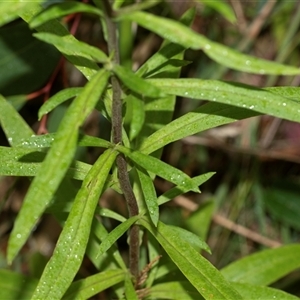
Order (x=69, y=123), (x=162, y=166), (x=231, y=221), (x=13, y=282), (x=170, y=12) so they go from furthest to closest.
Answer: (x=231, y=221) → (x=170, y=12) → (x=13, y=282) → (x=162, y=166) → (x=69, y=123)

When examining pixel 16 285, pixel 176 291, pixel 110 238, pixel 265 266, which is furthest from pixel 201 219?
pixel 110 238

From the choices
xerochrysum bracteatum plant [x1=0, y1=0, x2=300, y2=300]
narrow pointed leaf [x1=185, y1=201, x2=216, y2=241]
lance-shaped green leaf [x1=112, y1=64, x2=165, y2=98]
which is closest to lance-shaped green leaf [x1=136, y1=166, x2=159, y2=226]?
xerochrysum bracteatum plant [x1=0, y1=0, x2=300, y2=300]

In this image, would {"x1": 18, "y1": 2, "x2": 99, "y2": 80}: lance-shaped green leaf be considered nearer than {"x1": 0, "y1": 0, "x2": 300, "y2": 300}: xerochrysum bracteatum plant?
No

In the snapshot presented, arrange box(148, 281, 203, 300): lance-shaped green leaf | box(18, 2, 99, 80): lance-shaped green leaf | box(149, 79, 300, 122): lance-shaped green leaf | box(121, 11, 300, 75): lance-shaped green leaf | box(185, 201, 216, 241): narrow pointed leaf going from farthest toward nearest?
1. box(185, 201, 216, 241): narrow pointed leaf
2. box(148, 281, 203, 300): lance-shaped green leaf
3. box(18, 2, 99, 80): lance-shaped green leaf
4. box(149, 79, 300, 122): lance-shaped green leaf
5. box(121, 11, 300, 75): lance-shaped green leaf

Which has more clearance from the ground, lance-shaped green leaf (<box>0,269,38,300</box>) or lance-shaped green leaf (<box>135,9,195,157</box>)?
lance-shaped green leaf (<box>135,9,195,157</box>)

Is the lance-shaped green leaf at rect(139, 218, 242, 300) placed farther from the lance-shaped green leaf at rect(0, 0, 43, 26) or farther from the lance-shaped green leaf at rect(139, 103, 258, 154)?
the lance-shaped green leaf at rect(0, 0, 43, 26)

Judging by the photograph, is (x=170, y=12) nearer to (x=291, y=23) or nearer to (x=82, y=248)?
(x=291, y=23)

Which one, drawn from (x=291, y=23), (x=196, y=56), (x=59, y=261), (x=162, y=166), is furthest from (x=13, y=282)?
(x=291, y=23)
